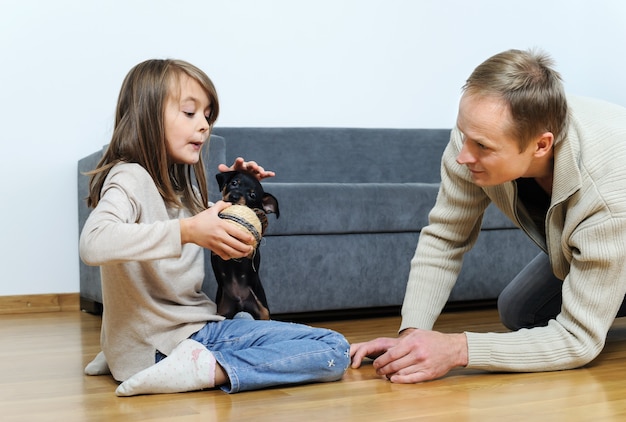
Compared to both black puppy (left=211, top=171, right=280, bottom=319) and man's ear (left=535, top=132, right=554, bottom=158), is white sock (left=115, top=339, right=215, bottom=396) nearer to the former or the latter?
black puppy (left=211, top=171, right=280, bottom=319)

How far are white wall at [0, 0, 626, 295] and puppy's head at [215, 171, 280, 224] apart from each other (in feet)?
5.46

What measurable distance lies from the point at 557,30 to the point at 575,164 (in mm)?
3150

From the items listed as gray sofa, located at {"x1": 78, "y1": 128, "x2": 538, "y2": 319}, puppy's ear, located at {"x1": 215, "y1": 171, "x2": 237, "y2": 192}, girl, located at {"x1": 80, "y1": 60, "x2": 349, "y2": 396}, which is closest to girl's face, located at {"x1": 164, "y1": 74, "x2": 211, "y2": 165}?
girl, located at {"x1": 80, "y1": 60, "x2": 349, "y2": 396}

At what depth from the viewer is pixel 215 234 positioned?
4.97 ft

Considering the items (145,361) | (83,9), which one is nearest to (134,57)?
(83,9)

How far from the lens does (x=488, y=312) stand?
309 centimetres

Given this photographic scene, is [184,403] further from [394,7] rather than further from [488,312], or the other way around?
[394,7]

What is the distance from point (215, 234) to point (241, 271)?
0.46 metres

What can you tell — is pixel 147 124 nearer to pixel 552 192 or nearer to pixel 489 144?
pixel 489 144

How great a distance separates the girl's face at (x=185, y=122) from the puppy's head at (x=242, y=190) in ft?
0.38

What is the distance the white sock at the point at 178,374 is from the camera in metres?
1.57

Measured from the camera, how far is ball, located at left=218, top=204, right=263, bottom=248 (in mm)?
1562

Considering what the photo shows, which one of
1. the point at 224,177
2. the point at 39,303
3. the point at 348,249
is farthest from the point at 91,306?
the point at 224,177

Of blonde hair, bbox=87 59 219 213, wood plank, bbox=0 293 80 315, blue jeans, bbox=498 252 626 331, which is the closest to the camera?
blonde hair, bbox=87 59 219 213
